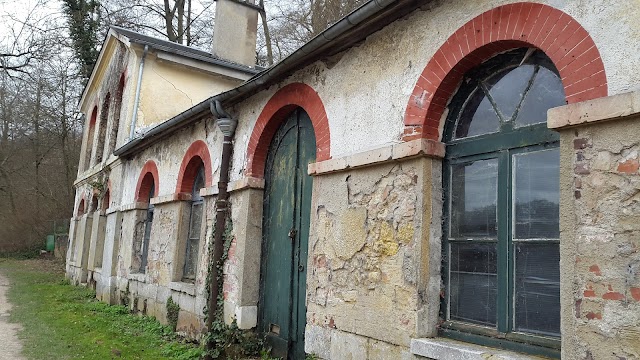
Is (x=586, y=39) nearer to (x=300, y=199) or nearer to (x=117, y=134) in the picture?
(x=300, y=199)

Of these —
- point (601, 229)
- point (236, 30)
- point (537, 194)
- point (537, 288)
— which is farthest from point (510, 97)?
point (236, 30)

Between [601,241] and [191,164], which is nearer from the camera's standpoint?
[601,241]

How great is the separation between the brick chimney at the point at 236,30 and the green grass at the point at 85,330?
23.2ft

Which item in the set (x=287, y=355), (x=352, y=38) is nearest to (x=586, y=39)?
(x=352, y=38)

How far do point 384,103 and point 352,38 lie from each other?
2.75 feet

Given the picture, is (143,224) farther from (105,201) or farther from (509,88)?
(509,88)

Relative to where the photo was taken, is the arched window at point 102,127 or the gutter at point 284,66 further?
the arched window at point 102,127

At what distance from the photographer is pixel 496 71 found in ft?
12.8

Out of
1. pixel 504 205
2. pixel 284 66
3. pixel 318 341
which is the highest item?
pixel 284 66

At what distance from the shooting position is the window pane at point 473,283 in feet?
12.1

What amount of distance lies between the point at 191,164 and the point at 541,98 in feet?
20.7

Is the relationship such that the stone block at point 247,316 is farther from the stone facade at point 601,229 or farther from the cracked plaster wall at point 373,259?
the stone facade at point 601,229

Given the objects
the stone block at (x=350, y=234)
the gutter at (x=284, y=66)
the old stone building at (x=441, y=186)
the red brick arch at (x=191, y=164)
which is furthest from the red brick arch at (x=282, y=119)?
the red brick arch at (x=191, y=164)

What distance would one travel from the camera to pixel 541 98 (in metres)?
3.56
